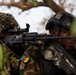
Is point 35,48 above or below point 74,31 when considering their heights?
below

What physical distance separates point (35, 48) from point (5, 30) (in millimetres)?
2323

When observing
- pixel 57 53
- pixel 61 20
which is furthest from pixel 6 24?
pixel 57 53

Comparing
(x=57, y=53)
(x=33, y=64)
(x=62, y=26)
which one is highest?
(x=62, y=26)

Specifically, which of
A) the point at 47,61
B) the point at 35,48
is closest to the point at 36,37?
the point at 35,48

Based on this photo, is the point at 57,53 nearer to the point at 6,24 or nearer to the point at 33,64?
the point at 33,64

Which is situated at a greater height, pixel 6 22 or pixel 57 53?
pixel 57 53

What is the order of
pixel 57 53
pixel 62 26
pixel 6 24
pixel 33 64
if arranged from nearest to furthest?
1. pixel 57 53
2. pixel 33 64
3. pixel 62 26
4. pixel 6 24

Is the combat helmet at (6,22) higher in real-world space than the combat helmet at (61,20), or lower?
lower

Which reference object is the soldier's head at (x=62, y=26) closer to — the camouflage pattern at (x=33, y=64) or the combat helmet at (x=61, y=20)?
the combat helmet at (x=61, y=20)

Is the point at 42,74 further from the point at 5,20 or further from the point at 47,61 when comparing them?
the point at 5,20

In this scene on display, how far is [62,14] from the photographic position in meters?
3.87

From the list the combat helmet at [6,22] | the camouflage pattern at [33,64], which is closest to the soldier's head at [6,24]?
the combat helmet at [6,22]

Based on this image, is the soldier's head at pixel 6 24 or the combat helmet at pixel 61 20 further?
the soldier's head at pixel 6 24

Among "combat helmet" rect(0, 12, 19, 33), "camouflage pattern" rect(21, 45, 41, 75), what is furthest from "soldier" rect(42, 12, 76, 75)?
"combat helmet" rect(0, 12, 19, 33)
